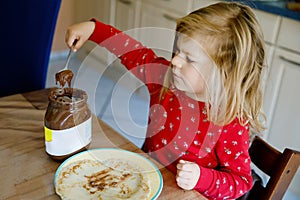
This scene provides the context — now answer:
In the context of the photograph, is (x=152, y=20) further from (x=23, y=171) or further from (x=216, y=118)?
(x=23, y=171)

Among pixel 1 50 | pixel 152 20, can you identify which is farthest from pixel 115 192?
pixel 152 20

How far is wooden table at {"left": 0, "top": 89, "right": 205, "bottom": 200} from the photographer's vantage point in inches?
Result: 27.8

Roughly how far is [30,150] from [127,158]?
22 centimetres

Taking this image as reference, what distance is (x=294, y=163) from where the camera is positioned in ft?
2.61

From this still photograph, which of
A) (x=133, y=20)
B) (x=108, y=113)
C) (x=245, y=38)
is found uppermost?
(x=245, y=38)

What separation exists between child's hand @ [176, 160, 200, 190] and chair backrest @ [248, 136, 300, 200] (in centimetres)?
19

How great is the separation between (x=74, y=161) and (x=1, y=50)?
83 centimetres

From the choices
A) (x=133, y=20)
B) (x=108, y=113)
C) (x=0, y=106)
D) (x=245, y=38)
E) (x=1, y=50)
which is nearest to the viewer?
(x=245, y=38)

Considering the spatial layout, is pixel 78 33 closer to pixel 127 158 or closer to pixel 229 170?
pixel 127 158

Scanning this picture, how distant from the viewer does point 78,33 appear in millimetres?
985

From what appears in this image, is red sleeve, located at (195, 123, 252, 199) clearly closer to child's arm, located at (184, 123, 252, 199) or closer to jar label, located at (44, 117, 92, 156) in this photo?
child's arm, located at (184, 123, 252, 199)

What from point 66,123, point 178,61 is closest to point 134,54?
point 178,61

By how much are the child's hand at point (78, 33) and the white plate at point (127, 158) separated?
0.29m

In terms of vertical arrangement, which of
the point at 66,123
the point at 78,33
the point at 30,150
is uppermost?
the point at 78,33
